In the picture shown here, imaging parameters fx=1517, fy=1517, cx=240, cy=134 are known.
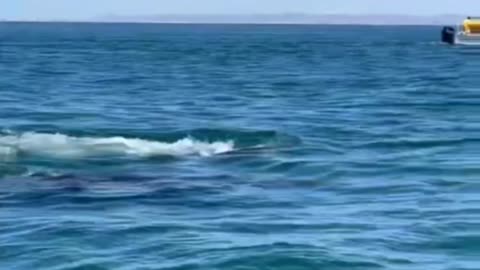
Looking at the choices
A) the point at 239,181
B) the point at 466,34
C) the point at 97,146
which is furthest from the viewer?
the point at 466,34

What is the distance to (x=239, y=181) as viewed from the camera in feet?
75.8

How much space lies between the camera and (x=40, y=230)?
17.8 m

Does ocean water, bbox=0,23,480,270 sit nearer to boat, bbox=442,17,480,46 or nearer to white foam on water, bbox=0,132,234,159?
white foam on water, bbox=0,132,234,159

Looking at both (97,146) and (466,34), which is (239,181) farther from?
(466,34)

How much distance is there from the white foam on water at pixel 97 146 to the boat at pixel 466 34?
8312cm

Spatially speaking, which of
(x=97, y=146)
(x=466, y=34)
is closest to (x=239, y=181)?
(x=97, y=146)

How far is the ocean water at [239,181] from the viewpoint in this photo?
16281 millimetres

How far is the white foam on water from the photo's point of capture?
27375 millimetres

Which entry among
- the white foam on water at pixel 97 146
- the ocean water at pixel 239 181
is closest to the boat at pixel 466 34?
the ocean water at pixel 239 181

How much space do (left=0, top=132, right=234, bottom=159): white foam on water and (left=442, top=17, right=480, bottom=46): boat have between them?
273 ft

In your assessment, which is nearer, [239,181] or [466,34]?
[239,181]

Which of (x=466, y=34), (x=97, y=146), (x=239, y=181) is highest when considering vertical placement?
(x=239, y=181)

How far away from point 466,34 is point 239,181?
9309cm

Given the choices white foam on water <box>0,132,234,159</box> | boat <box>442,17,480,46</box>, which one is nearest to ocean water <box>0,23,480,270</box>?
white foam on water <box>0,132,234,159</box>
